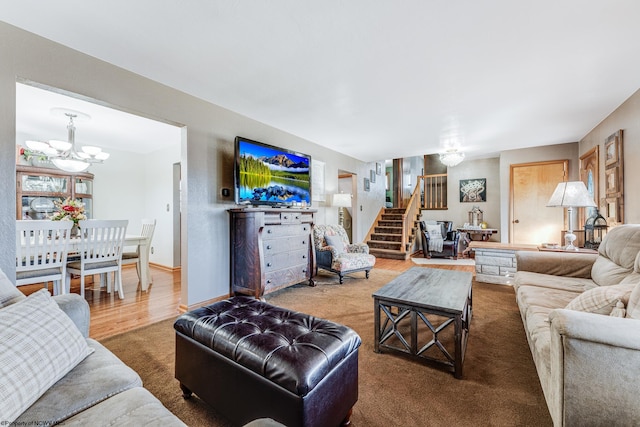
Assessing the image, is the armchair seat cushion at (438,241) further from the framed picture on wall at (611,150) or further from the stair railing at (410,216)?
the framed picture on wall at (611,150)

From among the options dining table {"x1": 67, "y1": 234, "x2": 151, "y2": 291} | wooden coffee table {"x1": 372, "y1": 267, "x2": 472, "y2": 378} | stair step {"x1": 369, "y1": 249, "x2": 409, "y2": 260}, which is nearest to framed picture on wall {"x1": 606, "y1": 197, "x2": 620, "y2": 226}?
wooden coffee table {"x1": 372, "y1": 267, "x2": 472, "y2": 378}

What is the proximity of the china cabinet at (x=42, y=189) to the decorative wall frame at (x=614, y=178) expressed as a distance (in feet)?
25.4

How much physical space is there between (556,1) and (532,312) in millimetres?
1950

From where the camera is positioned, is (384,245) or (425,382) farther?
(384,245)

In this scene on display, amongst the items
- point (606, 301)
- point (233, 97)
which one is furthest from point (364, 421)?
point (233, 97)

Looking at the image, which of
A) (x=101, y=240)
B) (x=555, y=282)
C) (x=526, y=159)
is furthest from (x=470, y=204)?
(x=101, y=240)

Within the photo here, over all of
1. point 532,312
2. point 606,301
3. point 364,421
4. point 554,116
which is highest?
point 554,116

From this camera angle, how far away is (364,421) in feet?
4.58

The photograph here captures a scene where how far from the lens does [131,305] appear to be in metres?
3.09

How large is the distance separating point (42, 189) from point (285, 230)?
411 centimetres

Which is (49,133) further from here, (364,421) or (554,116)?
(554,116)

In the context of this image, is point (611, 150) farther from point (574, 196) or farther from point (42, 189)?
point (42, 189)

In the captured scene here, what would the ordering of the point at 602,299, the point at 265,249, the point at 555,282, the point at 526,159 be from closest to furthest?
the point at 602,299, the point at 555,282, the point at 265,249, the point at 526,159

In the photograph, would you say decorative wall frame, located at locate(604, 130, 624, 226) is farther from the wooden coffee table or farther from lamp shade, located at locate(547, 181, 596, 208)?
the wooden coffee table
